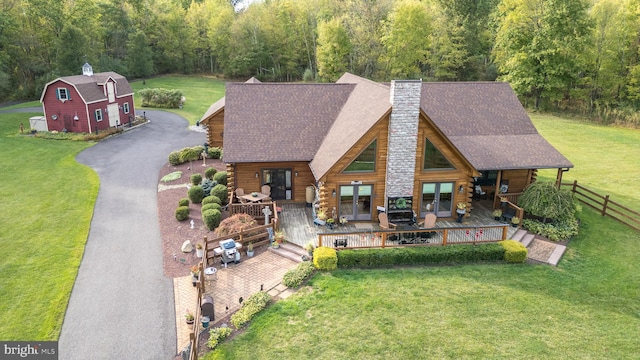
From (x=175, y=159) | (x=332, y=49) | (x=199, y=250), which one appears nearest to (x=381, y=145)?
(x=199, y=250)

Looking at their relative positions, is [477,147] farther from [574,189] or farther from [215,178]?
[215,178]

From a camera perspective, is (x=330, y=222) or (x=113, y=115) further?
(x=113, y=115)

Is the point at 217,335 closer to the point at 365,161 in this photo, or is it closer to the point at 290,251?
the point at 290,251

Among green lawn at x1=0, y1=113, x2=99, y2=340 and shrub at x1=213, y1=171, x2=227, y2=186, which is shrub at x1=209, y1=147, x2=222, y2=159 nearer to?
shrub at x1=213, y1=171, x2=227, y2=186

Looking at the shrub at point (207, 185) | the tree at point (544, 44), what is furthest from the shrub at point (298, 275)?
the tree at point (544, 44)

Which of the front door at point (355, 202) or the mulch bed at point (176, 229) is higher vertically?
the front door at point (355, 202)

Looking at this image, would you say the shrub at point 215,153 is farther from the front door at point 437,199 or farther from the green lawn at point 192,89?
the front door at point 437,199

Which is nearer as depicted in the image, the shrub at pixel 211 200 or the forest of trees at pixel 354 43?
the shrub at pixel 211 200

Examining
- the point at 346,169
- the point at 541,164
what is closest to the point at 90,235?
the point at 346,169
